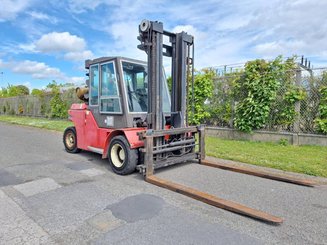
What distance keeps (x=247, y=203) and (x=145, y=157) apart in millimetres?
1969

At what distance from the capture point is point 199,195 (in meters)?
3.74

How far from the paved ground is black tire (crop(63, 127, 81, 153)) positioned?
1.79 m

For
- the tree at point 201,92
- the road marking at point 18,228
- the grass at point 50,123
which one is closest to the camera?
the road marking at point 18,228

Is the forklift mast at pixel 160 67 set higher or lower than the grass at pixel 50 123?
higher

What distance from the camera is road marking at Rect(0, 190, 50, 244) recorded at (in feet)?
8.91

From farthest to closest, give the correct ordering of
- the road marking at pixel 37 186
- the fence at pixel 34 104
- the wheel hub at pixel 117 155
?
the fence at pixel 34 104 → the wheel hub at pixel 117 155 → the road marking at pixel 37 186

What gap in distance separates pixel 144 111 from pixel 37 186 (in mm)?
2607

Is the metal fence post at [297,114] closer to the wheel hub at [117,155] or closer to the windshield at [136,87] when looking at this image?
the windshield at [136,87]

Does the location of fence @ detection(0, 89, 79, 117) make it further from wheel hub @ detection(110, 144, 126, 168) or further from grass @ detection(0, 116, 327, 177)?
wheel hub @ detection(110, 144, 126, 168)

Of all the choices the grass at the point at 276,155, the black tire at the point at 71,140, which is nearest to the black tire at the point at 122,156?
the black tire at the point at 71,140

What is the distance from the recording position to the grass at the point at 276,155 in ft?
17.9

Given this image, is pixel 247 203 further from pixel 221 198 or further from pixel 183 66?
pixel 183 66

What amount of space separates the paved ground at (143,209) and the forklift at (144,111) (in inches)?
14.9

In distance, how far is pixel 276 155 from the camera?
659cm
